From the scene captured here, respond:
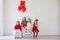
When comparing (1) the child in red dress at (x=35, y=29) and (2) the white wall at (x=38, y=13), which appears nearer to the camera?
(1) the child in red dress at (x=35, y=29)

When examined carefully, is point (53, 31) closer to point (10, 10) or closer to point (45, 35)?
point (45, 35)

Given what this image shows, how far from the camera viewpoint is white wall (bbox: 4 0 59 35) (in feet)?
6.52

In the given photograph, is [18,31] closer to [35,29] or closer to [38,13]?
[35,29]

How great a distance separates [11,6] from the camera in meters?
1.99

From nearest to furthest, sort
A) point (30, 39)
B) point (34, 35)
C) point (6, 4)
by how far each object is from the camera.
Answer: point (30, 39) → point (34, 35) → point (6, 4)

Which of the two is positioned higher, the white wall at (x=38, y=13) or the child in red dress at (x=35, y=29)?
the white wall at (x=38, y=13)

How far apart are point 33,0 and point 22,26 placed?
1.32 ft

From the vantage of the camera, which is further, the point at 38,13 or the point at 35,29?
the point at 38,13

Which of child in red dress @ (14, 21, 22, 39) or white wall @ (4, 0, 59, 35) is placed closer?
child in red dress @ (14, 21, 22, 39)

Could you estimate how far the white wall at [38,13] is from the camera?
1.99 m

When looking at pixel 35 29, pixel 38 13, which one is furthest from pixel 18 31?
pixel 38 13

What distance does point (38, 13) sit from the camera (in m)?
2.00

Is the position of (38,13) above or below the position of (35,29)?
above

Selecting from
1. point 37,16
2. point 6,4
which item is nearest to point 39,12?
point 37,16
